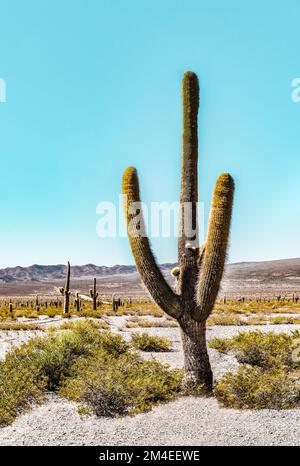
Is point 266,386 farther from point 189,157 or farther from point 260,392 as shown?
point 189,157

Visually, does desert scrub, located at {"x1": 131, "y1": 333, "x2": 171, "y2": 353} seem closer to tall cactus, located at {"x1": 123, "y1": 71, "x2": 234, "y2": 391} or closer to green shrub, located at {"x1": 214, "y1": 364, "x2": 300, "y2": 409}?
tall cactus, located at {"x1": 123, "y1": 71, "x2": 234, "y2": 391}

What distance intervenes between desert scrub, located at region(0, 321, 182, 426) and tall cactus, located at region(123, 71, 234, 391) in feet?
2.14

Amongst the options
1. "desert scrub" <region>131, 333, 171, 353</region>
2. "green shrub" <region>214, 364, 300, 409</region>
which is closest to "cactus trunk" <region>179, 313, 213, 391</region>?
"green shrub" <region>214, 364, 300, 409</region>

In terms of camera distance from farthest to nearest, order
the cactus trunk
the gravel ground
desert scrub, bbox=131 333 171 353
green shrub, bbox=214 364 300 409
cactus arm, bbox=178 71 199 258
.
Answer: desert scrub, bbox=131 333 171 353 < cactus arm, bbox=178 71 199 258 < the cactus trunk < green shrub, bbox=214 364 300 409 < the gravel ground

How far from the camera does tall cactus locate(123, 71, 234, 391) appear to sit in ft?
23.9

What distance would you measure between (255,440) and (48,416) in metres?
2.85

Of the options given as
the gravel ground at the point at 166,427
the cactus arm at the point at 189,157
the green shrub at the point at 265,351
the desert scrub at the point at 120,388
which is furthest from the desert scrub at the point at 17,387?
the green shrub at the point at 265,351

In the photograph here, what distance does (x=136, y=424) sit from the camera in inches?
235

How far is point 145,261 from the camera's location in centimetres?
757

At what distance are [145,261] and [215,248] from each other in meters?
1.18

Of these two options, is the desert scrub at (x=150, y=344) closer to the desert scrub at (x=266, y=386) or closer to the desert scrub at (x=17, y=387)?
the desert scrub at (x=266, y=386)

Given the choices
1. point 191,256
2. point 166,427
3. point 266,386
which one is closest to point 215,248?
point 191,256
